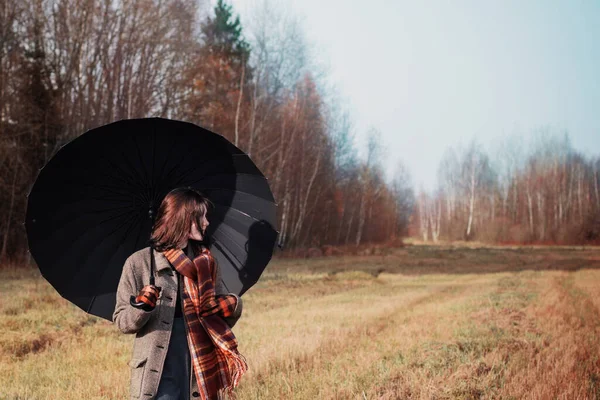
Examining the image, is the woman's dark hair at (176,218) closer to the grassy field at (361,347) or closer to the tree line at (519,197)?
the grassy field at (361,347)

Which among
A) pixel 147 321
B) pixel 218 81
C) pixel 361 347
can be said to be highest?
pixel 218 81

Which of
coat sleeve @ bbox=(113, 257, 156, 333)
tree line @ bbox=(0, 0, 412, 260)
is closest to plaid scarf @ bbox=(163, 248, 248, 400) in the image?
coat sleeve @ bbox=(113, 257, 156, 333)

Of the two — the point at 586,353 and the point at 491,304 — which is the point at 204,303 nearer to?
the point at 586,353

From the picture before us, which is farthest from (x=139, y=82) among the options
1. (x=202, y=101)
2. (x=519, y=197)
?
(x=519, y=197)

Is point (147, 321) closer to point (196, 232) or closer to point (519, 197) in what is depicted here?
point (196, 232)

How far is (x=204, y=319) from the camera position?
3.43 meters

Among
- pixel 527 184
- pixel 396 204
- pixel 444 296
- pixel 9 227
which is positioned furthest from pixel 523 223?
pixel 9 227

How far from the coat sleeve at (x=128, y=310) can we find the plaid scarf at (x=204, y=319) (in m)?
0.25

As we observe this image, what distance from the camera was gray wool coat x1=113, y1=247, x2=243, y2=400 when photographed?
10.8ft

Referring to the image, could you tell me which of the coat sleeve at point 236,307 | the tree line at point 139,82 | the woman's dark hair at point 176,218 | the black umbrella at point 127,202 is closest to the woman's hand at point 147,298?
the woman's dark hair at point 176,218

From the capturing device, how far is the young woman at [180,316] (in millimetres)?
3355

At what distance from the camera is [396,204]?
66.4 metres

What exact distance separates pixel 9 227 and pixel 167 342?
19.4 m

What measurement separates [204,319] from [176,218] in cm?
64
